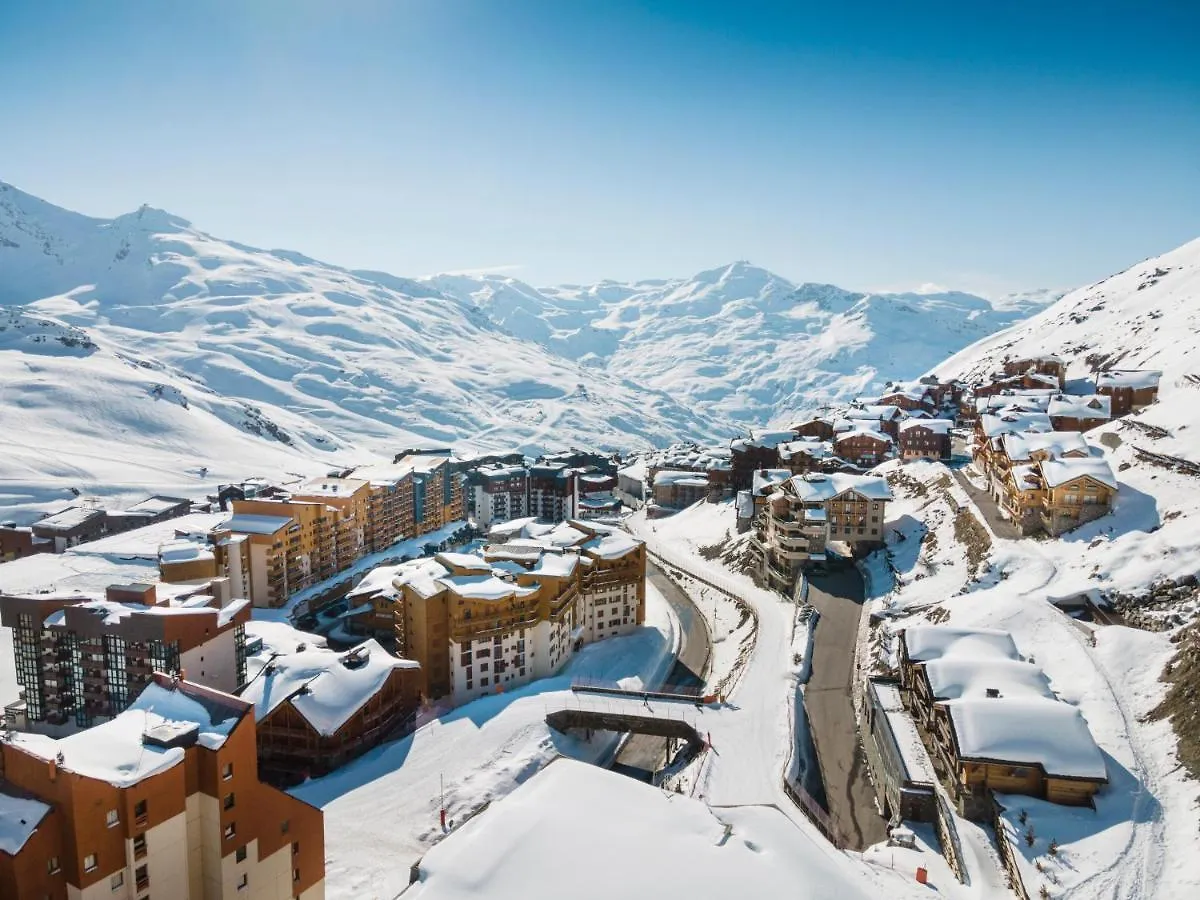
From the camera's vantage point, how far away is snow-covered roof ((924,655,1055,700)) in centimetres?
3406

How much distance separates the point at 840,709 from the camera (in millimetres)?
44812

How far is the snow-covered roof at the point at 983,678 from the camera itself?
112 ft

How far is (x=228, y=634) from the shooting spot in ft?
164

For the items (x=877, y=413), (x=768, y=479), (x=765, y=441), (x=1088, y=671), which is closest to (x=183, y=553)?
(x=768, y=479)

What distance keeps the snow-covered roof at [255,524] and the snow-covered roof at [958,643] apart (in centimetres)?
5855

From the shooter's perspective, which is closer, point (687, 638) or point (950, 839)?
point (950, 839)

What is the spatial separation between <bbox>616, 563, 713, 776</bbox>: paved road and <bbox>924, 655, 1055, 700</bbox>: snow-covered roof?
18462 millimetres

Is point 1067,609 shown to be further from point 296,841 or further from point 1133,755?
point 296,841

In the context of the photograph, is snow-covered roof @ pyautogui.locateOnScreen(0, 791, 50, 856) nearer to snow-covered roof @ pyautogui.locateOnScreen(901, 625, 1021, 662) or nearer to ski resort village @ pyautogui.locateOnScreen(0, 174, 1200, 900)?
ski resort village @ pyautogui.locateOnScreen(0, 174, 1200, 900)

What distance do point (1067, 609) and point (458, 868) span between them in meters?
36.3

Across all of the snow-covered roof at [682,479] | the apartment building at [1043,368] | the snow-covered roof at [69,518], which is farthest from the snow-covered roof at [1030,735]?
the snow-covered roof at [69,518]

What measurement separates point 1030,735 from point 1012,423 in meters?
50.0

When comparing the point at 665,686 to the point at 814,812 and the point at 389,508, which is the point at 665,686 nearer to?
the point at 814,812

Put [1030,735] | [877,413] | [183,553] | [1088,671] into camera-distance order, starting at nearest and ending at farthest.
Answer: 1. [1030,735]
2. [1088,671]
3. [183,553]
4. [877,413]
